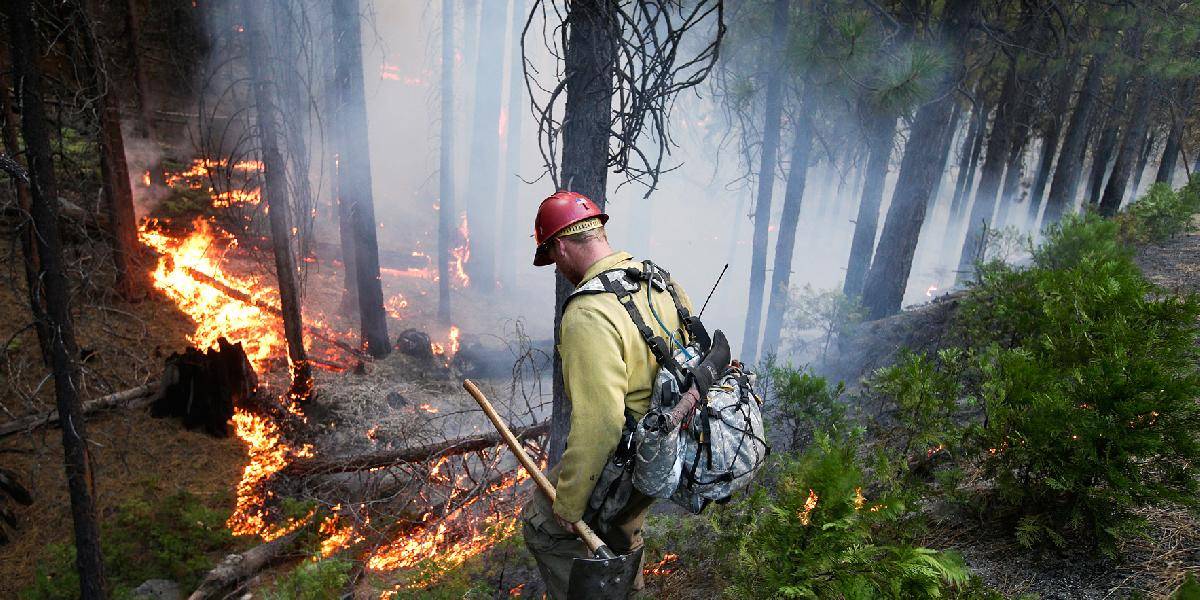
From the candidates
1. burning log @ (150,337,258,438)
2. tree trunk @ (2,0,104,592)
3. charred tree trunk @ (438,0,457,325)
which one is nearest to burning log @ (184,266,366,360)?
burning log @ (150,337,258,438)

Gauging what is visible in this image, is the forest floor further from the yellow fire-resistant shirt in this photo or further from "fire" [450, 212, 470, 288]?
"fire" [450, 212, 470, 288]

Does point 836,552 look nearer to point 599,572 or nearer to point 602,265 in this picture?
point 599,572

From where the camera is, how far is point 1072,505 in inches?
104

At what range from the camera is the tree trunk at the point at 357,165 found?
11.3 metres

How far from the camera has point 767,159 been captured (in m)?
12.3

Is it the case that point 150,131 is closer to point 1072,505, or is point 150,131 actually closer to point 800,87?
point 800,87

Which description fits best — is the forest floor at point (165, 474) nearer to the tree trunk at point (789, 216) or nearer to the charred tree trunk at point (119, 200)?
the charred tree trunk at point (119, 200)

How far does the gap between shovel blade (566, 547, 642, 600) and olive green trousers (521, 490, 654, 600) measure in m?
0.39

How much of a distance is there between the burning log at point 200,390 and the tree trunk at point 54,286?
360 cm

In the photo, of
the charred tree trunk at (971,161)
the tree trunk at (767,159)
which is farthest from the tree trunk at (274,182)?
the charred tree trunk at (971,161)

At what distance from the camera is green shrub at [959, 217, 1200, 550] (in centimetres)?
242

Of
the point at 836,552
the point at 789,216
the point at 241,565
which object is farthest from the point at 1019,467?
the point at 789,216

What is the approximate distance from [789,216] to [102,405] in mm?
12297

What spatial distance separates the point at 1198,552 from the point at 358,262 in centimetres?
1256
